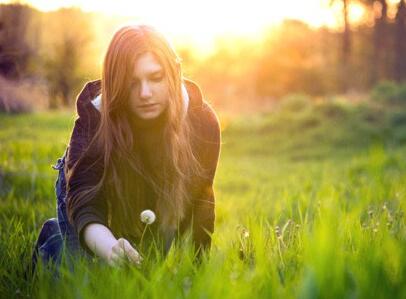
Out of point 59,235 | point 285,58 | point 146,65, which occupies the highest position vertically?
point 146,65

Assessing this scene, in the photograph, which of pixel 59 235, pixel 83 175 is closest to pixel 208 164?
pixel 83 175

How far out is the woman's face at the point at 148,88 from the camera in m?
2.40

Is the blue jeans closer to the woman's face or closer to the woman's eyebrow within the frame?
the woman's face

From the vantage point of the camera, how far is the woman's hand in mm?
1890

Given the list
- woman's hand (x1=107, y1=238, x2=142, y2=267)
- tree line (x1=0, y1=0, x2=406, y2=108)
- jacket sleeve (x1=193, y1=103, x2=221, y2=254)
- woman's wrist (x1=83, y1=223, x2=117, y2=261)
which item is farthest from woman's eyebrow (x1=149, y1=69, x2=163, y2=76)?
tree line (x1=0, y1=0, x2=406, y2=108)

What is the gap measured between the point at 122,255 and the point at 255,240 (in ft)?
1.46

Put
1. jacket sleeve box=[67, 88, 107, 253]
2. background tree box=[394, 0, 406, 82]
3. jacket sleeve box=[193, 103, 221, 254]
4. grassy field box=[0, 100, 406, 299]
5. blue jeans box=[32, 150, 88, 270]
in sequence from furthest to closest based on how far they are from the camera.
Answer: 1. background tree box=[394, 0, 406, 82]
2. jacket sleeve box=[193, 103, 221, 254]
3. blue jeans box=[32, 150, 88, 270]
4. jacket sleeve box=[67, 88, 107, 253]
5. grassy field box=[0, 100, 406, 299]

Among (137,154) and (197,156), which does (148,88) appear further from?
(197,156)

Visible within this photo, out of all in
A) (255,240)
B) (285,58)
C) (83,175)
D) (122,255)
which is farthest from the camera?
(285,58)

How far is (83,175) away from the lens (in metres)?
2.39

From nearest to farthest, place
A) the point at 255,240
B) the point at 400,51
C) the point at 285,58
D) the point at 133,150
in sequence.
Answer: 1. the point at 255,240
2. the point at 133,150
3. the point at 400,51
4. the point at 285,58

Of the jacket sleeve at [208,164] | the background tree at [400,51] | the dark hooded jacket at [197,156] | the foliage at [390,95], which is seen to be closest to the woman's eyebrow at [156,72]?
the dark hooded jacket at [197,156]

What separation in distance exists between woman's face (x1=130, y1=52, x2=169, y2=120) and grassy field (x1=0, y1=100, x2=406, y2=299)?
580 millimetres

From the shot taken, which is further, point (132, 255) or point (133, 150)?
point (133, 150)
